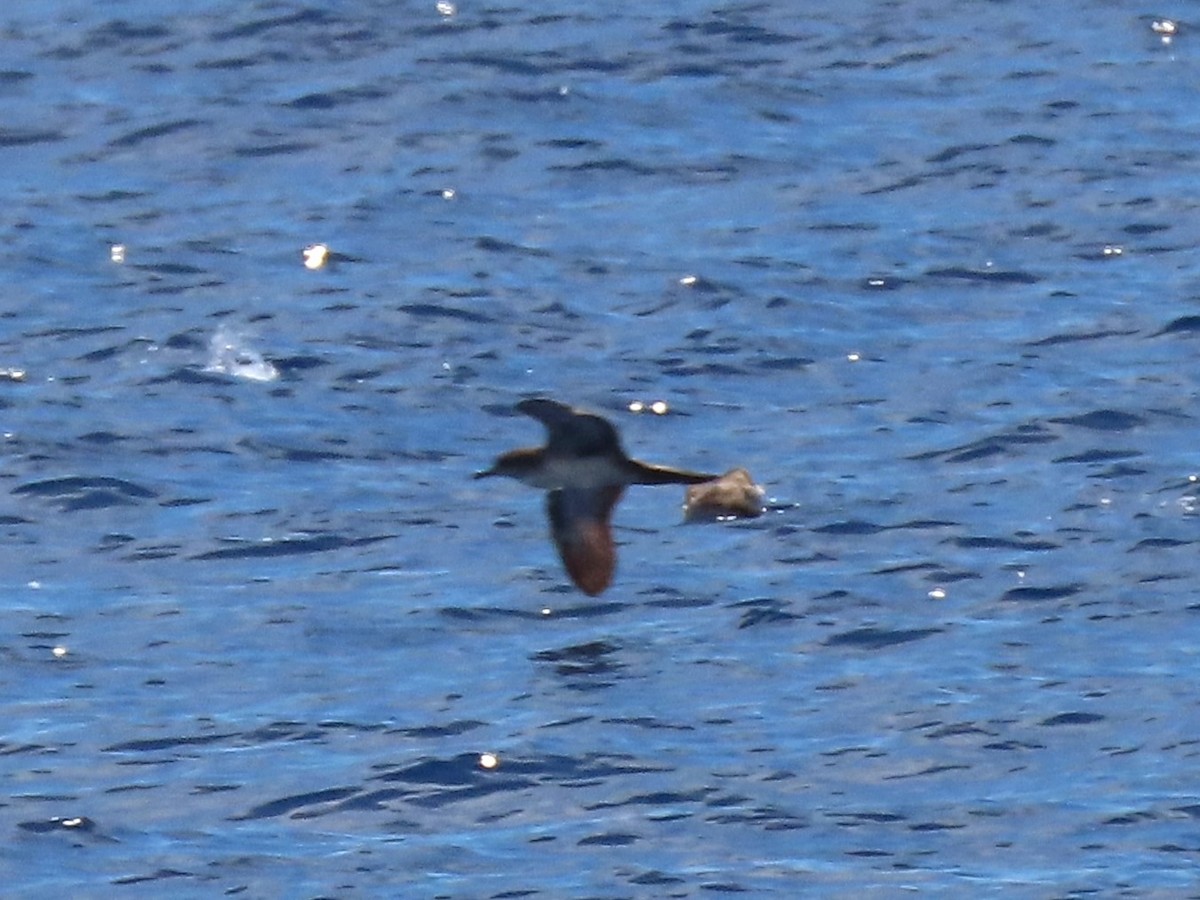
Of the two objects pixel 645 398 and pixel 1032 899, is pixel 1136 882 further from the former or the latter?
pixel 645 398

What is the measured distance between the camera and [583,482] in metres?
14.3

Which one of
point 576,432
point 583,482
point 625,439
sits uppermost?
point 576,432

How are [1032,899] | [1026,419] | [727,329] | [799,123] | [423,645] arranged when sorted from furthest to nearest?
[799,123] → [727,329] → [1026,419] → [423,645] → [1032,899]

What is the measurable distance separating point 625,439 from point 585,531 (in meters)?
5.12

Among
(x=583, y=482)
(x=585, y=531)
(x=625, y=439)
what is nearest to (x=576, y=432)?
(x=583, y=482)

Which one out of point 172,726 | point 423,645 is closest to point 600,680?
point 423,645

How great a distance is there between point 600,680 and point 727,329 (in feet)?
19.3

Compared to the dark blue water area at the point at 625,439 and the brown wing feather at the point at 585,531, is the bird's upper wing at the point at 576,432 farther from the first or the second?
the dark blue water area at the point at 625,439

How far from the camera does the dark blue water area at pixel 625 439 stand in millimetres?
14445

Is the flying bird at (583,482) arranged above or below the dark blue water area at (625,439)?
above

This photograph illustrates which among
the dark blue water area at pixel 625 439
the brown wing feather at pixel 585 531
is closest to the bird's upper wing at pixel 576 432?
the brown wing feather at pixel 585 531

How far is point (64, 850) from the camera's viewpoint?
14.2 m

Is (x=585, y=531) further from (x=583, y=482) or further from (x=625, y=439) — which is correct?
(x=625, y=439)

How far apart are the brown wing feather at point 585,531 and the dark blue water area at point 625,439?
1.15 meters
